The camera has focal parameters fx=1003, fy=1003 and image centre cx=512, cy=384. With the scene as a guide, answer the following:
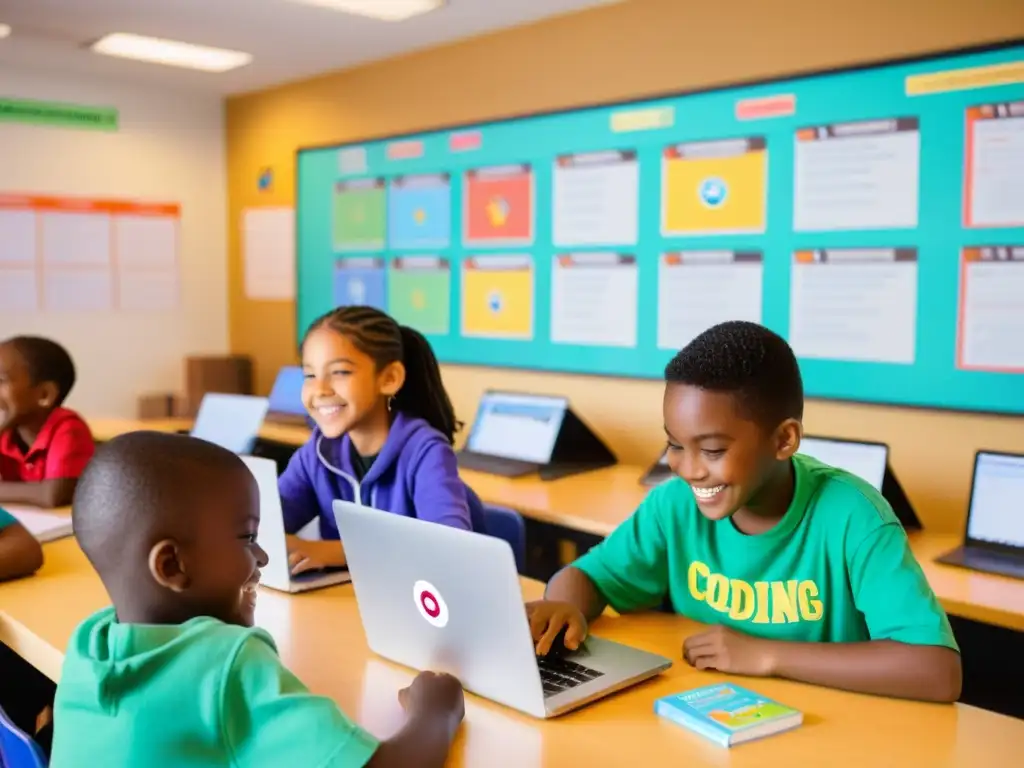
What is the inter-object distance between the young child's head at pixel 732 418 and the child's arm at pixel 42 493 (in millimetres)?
1736

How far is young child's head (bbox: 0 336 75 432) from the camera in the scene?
8.71ft

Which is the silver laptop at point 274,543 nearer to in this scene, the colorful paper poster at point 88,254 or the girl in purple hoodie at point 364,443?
the girl in purple hoodie at point 364,443

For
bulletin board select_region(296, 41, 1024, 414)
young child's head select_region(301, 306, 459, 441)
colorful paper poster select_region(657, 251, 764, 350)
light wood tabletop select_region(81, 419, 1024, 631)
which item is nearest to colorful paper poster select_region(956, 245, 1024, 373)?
bulletin board select_region(296, 41, 1024, 414)

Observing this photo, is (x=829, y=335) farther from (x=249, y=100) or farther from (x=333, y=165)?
(x=249, y=100)

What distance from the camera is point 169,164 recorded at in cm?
495

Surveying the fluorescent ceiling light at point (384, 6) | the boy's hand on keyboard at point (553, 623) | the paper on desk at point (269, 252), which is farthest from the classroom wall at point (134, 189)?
the boy's hand on keyboard at point (553, 623)

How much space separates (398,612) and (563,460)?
196cm

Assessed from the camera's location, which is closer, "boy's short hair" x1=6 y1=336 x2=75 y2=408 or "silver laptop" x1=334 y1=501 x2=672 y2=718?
"silver laptop" x1=334 y1=501 x2=672 y2=718

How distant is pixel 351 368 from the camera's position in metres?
2.03

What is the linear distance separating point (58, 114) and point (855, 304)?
365cm

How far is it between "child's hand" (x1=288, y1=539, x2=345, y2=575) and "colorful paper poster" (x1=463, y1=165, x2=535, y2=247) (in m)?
2.08

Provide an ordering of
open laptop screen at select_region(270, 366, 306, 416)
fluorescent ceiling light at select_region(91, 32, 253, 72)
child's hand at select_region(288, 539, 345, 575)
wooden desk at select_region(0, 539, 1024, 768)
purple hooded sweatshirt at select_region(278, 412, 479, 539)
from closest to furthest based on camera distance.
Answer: wooden desk at select_region(0, 539, 1024, 768), child's hand at select_region(288, 539, 345, 575), purple hooded sweatshirt at select_region(278, 412, 479, 539), fluorescent ceiling light at select_region(91, 32, 253, 72), open laptop screen at select_region(270, 366, 306, 416)

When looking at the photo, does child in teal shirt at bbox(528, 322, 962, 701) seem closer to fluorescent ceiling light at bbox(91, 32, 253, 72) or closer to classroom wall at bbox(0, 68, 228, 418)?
fluorescent ceiling light at bbox(91, 32, 253, 72)

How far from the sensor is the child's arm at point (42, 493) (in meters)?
2.52
